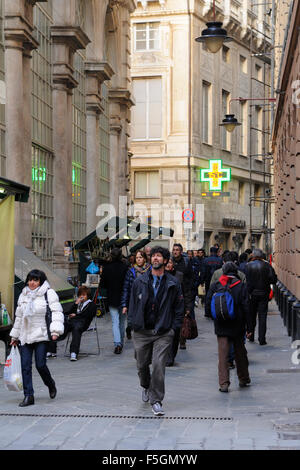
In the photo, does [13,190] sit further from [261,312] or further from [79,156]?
[79,156]

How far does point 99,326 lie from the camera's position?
20.0m

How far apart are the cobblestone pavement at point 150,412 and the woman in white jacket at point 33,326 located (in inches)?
15.8

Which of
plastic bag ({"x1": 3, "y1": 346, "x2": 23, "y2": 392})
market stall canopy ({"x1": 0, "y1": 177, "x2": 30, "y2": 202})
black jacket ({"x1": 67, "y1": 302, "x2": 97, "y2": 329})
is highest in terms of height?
market stall canopy ({"x1": 0, "y1": 177, "x2": 30, "y2": 202})

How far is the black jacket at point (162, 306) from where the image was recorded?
9.48m

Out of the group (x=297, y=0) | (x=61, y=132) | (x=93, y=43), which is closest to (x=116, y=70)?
(x=93, y=43)

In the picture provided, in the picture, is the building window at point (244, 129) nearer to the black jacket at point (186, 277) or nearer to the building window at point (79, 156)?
the building window at point (79, 156)

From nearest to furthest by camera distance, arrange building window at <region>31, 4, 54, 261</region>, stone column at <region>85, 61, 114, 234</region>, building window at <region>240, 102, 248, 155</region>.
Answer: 1. building window at <region>31, 4, 54, 261</region>
2. stone column at <region>85, 61, 114, 234</region>
3. building window at <region>240, 102, 248, 155</region>

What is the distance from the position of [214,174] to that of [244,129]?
9.13 meters

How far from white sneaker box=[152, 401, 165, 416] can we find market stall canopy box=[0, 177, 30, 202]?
175 inches

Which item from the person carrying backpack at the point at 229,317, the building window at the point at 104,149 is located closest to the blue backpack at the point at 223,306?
the person carrying backpack at the point at 229,317

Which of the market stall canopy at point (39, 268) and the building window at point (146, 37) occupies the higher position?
the building window at point (146, 37)

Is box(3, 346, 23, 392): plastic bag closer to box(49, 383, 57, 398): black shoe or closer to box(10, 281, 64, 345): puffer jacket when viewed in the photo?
box(10, 281, 64, 345): puffer jacket

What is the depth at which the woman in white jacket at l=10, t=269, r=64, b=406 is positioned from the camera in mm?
9812

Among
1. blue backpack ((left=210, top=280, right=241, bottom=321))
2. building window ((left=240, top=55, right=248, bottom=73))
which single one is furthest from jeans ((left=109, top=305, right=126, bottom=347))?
building window ((left=240, top=55, right=248, bottom=73))
